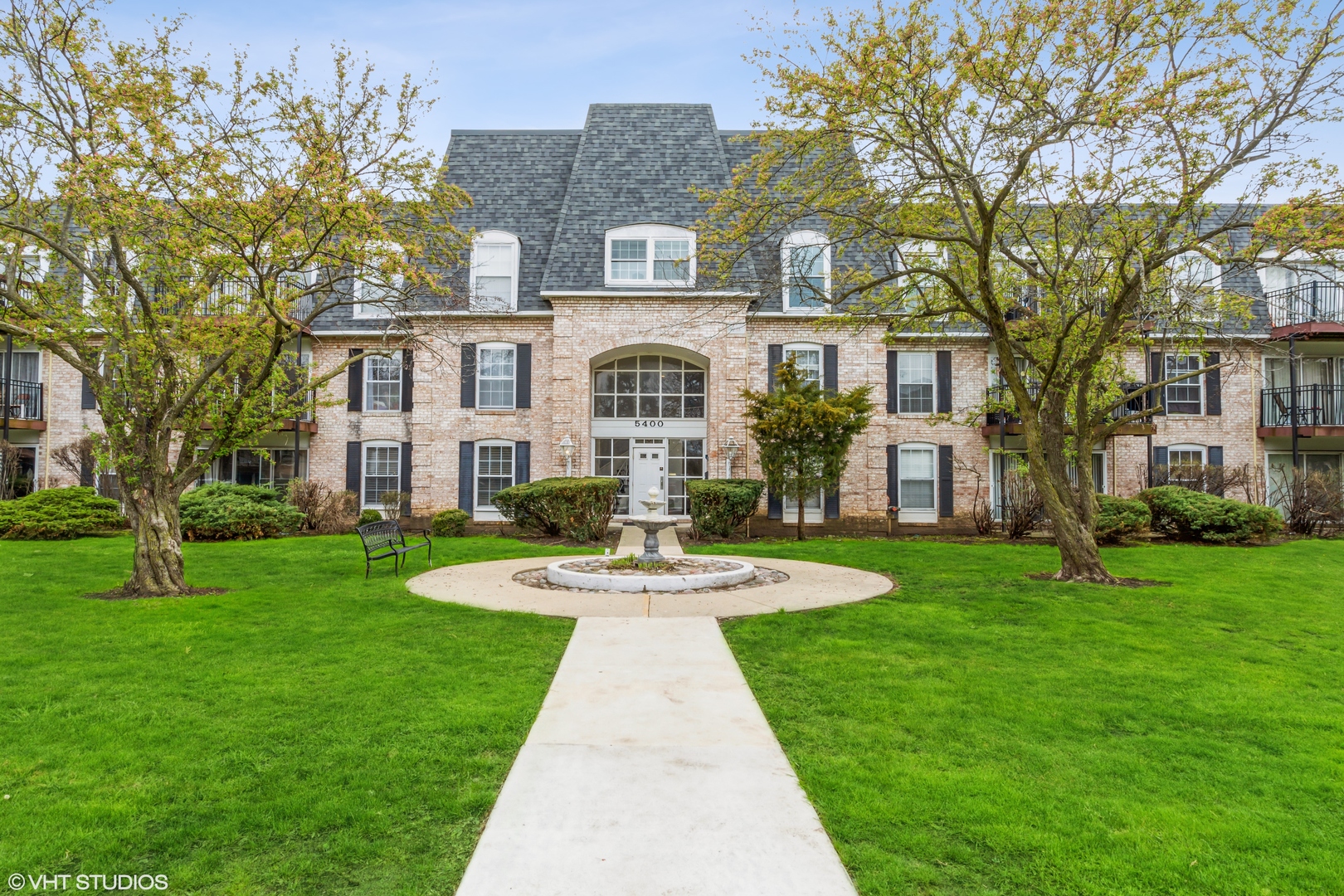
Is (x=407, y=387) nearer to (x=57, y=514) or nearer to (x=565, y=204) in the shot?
(x=565, y=204)

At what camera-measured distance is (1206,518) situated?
1609 centimetres

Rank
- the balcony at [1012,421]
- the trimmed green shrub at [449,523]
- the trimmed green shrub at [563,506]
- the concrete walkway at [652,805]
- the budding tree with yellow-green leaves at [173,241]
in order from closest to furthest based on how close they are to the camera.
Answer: the concrete walkway at [652,805] → the budding tree with yellow-green leaves at [173,241] → the trimmed green shrub at [563,506] → the trimmed green shrub at [449,523] → the balcony at [1012,421]

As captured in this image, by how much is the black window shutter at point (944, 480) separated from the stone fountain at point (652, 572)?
10044 mm

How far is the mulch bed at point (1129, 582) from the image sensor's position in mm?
10453

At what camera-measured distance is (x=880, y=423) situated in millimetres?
20016

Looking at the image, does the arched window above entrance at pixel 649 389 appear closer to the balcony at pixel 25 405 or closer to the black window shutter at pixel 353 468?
the black window shutter at pixel 353 468

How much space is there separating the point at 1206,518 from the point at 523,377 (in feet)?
54.9

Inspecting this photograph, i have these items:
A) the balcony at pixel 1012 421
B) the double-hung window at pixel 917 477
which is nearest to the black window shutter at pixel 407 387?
the double-hung window at pixel 917 477

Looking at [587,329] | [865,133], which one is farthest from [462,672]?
[587,329]

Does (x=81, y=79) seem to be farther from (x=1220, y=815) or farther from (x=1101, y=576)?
(x=1101, y=576)

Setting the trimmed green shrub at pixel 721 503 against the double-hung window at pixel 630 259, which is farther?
the double-hung window at pixel 630 259

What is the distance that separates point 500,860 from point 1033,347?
12.7 metres

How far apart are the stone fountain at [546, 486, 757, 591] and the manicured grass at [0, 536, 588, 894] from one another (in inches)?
79.1

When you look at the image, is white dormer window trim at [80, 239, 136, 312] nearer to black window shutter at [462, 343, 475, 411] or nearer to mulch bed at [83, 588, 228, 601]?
mulch bed at [83, 588, 228, 601]
